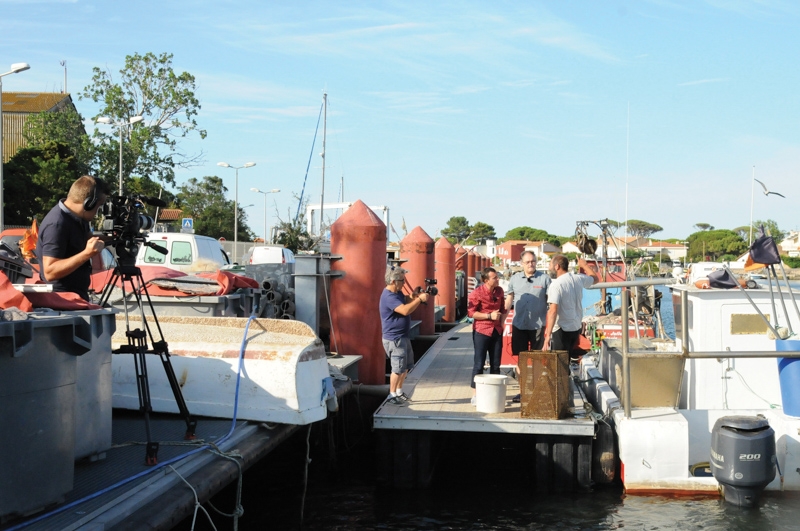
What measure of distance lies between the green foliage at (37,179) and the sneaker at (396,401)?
26.5 metres

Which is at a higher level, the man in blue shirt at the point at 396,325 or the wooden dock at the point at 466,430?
the man in blue shirt at the point at 396,325

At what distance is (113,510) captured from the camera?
452 cm

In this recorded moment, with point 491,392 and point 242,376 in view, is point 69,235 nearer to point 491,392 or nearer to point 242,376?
point 242,376

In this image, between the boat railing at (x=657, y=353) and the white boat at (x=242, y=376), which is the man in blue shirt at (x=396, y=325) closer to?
the white boat at (x=242, y=376)

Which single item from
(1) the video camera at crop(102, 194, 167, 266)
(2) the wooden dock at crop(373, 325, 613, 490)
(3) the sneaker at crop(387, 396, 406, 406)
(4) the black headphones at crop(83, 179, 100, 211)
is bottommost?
(2) the wooden dock at crop(373, 325, 613, 490)

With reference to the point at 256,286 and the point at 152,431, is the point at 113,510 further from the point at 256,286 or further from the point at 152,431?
the point at 256,286

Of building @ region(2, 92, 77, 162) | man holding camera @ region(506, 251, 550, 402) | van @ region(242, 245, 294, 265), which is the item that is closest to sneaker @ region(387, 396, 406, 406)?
man holding camera @ region(506, 251, 550, 402)

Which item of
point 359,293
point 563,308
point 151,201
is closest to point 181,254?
point 359,293

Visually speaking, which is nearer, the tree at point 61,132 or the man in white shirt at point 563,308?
the man in white shirt at point 563,308

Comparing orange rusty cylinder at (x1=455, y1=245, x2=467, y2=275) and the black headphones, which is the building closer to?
orange rusty cylinder at (x1=455, y1=245, x2=467, y2=275)

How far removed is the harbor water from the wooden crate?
1.00 m

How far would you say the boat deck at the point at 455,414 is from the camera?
845 centimetres

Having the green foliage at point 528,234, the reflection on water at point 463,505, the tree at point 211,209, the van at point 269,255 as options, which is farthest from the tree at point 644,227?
the reflection on water at point 463,505

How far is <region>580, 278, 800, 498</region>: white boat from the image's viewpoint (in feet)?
26.6
